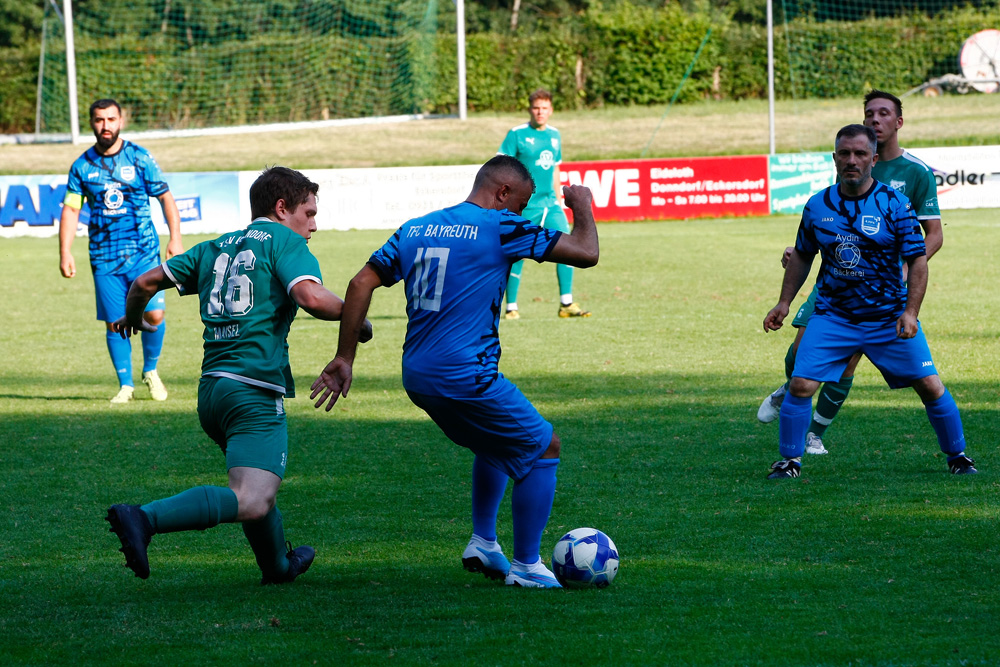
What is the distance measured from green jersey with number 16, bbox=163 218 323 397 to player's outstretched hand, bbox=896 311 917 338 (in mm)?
3089

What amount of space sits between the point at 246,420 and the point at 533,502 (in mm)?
1110

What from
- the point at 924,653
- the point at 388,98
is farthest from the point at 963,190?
the point at 924,653

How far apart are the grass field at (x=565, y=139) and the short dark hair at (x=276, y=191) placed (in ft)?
90.5

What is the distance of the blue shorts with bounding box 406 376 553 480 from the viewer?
4.43 meters

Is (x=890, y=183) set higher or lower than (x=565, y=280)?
higher

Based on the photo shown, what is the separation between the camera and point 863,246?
6105 millimetres

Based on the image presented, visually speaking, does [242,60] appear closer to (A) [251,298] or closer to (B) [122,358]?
(B) [122,358]

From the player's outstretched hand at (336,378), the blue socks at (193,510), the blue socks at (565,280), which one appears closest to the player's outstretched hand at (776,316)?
the player's outstretched hand at (336,378)

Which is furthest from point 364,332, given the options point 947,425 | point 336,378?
point 947,425

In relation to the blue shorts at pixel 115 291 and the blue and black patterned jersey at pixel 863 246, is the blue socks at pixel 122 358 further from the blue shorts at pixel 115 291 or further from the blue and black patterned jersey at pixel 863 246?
the blue and black patterned jersey at pixel 863 246

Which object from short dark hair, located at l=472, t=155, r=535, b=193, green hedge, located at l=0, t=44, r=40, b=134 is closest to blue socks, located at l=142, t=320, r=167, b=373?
short dark hair, located at l=472, t=155, r=535, b=193

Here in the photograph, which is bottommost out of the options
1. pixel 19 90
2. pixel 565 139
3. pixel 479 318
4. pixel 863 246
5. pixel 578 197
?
pixel 479 318

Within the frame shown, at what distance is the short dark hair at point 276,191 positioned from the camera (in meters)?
4.65

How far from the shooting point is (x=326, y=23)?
3853 centimetres
